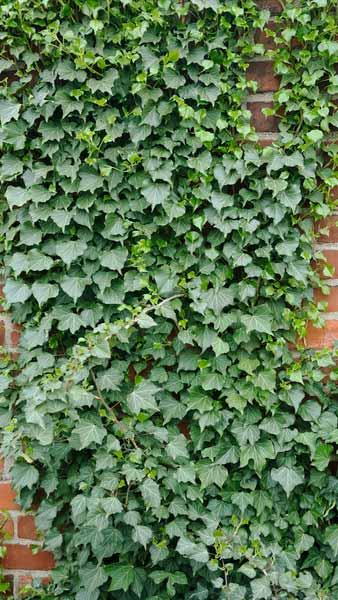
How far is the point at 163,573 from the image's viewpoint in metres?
1.82

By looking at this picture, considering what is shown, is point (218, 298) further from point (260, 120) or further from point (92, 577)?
point (92, 577)

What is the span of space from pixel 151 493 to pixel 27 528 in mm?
526

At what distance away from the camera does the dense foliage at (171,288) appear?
1718mm

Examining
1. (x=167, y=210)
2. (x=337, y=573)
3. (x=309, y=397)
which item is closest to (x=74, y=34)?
(x=167, y=210)

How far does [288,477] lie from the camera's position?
1.79m

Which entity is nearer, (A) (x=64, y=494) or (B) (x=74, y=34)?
(B) (x=74, y=34)

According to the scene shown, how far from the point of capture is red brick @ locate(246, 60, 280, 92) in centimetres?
177

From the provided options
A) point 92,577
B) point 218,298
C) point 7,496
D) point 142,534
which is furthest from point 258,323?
point 7,496

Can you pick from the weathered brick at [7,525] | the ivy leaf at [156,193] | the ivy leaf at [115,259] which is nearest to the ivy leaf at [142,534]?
the weathered brick at [7,525]

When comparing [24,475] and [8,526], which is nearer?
[24,475]

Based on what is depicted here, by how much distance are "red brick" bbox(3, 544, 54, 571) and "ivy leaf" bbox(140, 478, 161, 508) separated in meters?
0.49

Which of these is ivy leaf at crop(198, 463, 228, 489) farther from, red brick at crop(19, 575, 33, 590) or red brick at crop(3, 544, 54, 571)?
red brick at crop(19, 575, 33, 590)

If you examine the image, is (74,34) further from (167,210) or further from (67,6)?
(167,210)

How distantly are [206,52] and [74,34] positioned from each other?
375mm
